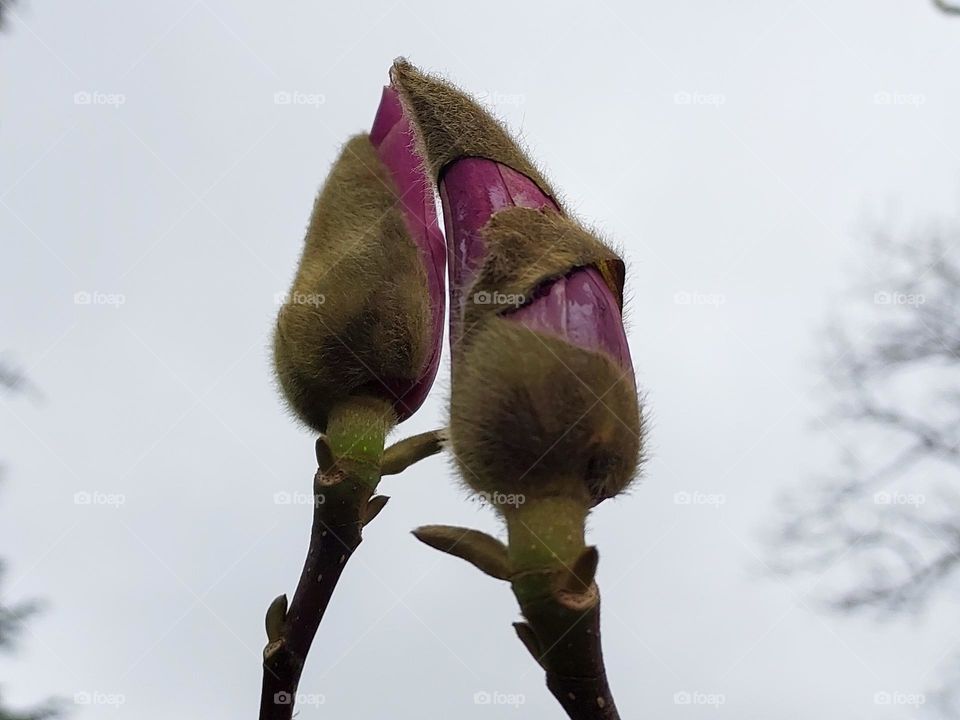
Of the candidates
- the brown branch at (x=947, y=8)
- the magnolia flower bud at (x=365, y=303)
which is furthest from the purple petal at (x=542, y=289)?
the brown branch at (x=947, y=8)

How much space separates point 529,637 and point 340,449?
62 centimetres

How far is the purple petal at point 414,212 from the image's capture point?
4.61ft

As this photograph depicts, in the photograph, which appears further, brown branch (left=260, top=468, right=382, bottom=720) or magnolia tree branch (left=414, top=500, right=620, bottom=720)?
brown branch (left=260, top=468, right=382, bottom=720)

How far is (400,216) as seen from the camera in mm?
1430

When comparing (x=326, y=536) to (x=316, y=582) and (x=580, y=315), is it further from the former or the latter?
(x=580, y=315)

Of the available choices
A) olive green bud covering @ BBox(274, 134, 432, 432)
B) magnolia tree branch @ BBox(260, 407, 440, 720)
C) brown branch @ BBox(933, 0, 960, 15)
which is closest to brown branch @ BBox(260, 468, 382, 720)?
magnolia tree branch @ BBox(260, 407, 440, 720)

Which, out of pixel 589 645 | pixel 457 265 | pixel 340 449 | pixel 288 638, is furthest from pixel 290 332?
pixel 589 645

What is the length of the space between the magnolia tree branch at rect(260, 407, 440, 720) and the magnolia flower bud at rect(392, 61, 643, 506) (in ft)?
1.55

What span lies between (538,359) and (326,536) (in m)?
0.67

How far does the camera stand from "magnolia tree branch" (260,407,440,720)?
130cm

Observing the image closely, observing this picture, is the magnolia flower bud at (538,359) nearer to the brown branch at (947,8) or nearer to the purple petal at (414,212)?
the purple petal at (414,212)

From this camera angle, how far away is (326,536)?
4.32ft

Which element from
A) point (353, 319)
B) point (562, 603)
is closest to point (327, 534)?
point (353, 319)

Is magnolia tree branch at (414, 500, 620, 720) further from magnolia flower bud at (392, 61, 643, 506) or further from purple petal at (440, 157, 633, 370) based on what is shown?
purple petal at (440, 157, 633, 370)
